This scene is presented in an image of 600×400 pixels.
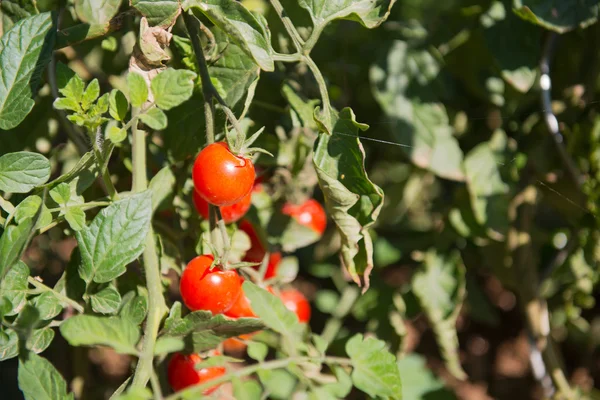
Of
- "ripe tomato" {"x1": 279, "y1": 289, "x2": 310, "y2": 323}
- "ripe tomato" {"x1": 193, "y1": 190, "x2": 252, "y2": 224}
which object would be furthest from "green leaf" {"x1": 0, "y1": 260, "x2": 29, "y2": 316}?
"ripe tomato" {"x1": 279, "y1": 289, "x2": 310, "y2": 323}

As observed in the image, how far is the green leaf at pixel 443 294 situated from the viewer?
1162 millimetres

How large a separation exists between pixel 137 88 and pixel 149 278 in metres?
0.21

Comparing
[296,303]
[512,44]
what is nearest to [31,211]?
[296,303]

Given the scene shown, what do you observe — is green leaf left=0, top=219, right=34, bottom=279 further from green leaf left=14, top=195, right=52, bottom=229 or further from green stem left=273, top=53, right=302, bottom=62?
green stem left=273, top=53, right=302, bottom=62

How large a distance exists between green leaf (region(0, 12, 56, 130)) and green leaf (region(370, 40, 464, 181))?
0.60m

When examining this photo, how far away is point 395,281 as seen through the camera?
1.73 meters

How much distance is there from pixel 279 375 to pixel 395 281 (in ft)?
3.85

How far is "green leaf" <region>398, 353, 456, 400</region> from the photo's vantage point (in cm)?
128

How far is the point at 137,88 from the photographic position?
630mm

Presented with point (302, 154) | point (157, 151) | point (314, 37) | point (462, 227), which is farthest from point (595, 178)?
point (157, 151)

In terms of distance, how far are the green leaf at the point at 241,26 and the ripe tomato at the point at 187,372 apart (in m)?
0.36

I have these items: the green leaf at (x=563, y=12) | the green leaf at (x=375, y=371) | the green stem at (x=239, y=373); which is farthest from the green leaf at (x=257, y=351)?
the green leaf at (x=563, y=12)

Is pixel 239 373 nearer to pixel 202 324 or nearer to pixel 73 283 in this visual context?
pixel 202 324

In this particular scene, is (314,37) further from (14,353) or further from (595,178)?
(595,178)
